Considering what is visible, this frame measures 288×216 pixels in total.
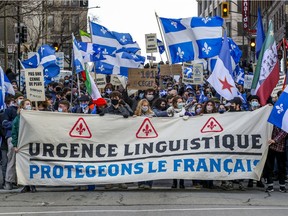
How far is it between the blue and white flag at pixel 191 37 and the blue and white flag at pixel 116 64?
189 inches

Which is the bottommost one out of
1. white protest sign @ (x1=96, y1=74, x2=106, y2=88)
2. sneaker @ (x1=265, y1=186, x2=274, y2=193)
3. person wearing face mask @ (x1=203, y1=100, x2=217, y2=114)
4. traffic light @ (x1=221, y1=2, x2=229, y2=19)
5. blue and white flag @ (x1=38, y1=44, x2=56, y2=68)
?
sneaker @ (x1=265, y1=186, x2=274, y2=193)

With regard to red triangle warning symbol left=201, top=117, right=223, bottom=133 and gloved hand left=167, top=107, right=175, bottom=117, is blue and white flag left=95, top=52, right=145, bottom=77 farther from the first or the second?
red triangle warning symbol left=201, top=117, right=223, bottom=133

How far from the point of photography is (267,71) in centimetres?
1447

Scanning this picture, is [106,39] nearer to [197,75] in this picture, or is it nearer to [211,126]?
[197,75]

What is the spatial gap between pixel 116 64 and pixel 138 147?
9.51m

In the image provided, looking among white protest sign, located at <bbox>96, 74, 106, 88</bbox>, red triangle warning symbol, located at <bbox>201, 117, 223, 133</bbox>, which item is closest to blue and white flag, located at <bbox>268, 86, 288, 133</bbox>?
red triangle warning symbol, located at <bbox>201, 117, 223, 133</bbox>

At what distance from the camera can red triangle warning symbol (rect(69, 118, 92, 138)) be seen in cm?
1338

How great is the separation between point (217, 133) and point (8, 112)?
12.5 feet

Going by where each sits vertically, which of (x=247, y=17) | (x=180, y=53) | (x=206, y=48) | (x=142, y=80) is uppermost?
(x=247, y=17)

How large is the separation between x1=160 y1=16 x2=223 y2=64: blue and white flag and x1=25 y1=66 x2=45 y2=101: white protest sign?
3.50 metres

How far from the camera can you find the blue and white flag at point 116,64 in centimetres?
2254

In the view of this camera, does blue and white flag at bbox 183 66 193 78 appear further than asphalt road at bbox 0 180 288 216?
Yes

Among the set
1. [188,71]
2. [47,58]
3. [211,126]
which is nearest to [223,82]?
[211,126]

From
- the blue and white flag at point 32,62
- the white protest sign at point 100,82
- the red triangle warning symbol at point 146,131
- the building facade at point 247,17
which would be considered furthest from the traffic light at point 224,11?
the red triangle warning symbol at point 146,131
